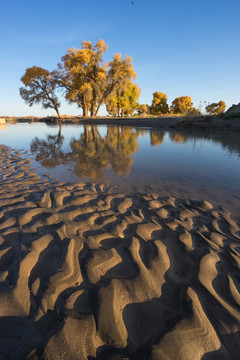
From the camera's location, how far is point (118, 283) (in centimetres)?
170

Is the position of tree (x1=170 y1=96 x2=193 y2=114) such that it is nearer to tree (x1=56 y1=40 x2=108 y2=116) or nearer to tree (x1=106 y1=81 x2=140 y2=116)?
tree (x1=106 y1=81 x2=140 y2=116)

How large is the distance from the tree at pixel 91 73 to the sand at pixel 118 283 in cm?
3509

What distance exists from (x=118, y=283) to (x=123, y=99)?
4929 cm

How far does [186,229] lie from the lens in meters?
2.58

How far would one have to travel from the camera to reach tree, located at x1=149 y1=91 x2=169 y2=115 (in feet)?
190

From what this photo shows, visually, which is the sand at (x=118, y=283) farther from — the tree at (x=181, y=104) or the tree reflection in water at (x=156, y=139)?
the tree at (x=181, y=104)

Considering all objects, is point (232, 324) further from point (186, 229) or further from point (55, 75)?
point (55, 75)

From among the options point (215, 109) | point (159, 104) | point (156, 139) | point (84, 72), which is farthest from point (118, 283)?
point (159, 104)

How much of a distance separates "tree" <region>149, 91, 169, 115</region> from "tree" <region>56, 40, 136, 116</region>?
1041 inches

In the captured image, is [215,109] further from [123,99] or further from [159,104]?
[159,104]

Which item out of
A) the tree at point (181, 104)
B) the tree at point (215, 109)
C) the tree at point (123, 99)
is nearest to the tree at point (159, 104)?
the tree at point (181, 104)

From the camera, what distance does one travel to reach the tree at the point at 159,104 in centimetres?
5797

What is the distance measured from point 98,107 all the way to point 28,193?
135ft

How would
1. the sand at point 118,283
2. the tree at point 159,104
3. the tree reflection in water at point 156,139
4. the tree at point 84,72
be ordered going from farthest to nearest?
the tree at point 159,104, the tree at point 84,72, the tree reflection in water at point 156,139, the sand at point 118,283
